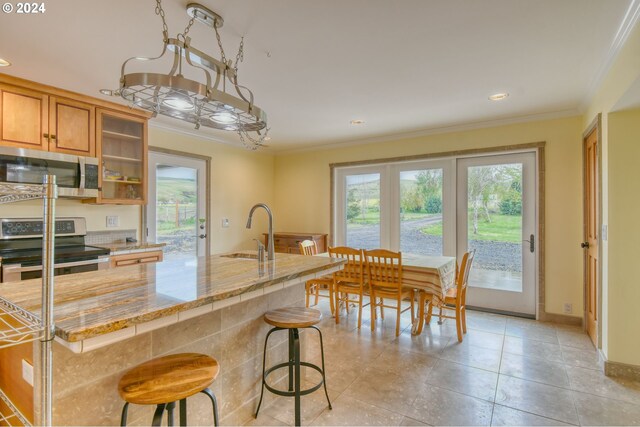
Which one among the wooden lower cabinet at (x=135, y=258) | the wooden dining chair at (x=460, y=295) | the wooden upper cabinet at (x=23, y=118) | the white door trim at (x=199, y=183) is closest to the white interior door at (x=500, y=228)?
the wooden dining chair at (x=460, y=295)

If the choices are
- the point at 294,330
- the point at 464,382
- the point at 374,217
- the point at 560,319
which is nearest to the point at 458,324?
the point at 464,382

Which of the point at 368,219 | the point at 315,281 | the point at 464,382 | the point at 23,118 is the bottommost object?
the point at 464,382

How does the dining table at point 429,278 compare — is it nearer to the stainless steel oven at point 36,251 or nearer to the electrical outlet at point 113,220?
the stainless steel oven at point 36,251

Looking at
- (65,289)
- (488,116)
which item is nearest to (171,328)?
(65,289)

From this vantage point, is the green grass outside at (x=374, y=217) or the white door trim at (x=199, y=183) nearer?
the white door trim at (x=199, y=183)

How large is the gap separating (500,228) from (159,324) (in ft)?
13.1

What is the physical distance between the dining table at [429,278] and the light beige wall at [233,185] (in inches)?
108

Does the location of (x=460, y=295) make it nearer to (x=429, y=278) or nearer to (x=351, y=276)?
(x=429, y=278)

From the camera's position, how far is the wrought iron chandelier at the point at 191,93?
143 cm

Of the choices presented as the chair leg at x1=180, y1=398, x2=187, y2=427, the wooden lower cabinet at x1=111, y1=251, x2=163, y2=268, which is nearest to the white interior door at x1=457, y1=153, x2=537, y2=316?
the wooden lower cabinet at x1=111, y1=251, x2=163, y2=268

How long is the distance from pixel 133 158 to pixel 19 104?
3.48 feet

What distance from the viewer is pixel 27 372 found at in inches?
46.7

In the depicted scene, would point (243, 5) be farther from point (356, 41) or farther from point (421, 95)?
point (421, 95)

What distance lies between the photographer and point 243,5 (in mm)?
1766
